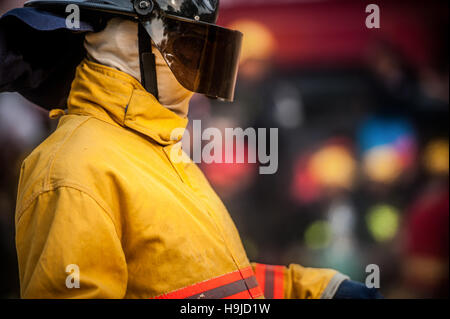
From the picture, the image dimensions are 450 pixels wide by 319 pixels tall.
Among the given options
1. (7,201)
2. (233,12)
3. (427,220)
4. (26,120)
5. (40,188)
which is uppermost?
(233,12)

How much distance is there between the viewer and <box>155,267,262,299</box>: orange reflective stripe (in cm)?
110

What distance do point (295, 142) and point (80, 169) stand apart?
332 centimetres

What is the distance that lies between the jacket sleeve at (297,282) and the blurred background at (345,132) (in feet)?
7.16

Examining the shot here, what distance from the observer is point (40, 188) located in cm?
102

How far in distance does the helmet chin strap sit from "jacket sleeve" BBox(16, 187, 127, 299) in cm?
43

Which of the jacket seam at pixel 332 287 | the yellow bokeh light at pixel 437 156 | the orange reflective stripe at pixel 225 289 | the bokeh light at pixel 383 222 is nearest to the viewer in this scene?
the orange reflective stripe at pixel 225 289

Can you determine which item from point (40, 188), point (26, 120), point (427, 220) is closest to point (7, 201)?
point (26, 120)

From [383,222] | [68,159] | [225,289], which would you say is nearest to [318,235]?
[383,222]

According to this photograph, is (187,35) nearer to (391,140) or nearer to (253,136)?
(253,136)

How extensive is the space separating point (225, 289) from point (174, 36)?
724 millimetres

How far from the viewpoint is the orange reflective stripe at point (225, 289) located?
3.62 ft

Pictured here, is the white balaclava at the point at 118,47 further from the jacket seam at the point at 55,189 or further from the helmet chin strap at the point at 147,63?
the jacket seam at the point at 55,189

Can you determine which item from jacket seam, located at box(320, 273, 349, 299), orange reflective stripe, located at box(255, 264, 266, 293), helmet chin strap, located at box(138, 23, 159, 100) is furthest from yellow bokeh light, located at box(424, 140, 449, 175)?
helmet chin strap, located at box(138, 23, 159, 100)

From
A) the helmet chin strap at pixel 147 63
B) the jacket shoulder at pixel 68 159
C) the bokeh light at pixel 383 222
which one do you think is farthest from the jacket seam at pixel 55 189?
the bokeh light at pixel 383 222
